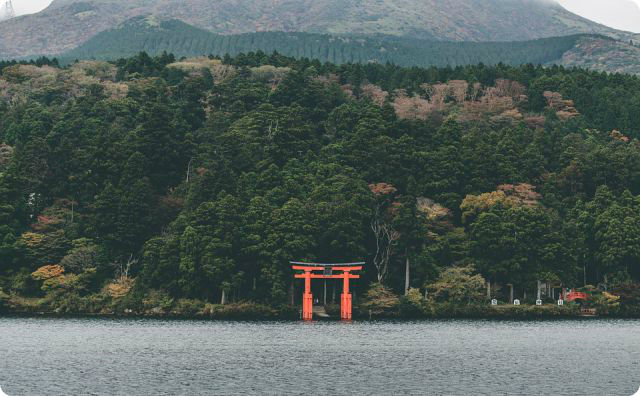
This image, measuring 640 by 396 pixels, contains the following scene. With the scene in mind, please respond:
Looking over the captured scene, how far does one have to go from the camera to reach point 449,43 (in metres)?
191

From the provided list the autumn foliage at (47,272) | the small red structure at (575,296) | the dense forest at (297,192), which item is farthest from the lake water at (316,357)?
the small red structure at (575,296)

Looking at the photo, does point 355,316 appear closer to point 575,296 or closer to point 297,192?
point 297,192

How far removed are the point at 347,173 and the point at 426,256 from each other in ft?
36.7

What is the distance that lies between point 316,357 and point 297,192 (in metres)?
30.8

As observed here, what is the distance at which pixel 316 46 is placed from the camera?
590ft

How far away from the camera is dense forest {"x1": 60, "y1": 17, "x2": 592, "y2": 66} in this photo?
173 metres

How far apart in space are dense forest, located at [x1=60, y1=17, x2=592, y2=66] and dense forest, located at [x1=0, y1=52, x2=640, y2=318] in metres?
64.9

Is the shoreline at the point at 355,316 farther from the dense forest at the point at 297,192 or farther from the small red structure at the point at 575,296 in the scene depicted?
the small red structure at the point at 575,296

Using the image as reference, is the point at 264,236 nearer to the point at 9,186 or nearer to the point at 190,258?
the point at 190,258

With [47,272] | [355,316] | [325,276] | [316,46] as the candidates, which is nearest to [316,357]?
[325,276]

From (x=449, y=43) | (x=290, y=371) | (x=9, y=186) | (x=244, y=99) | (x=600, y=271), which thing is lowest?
(x=290, y=371)

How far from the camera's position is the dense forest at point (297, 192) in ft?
240

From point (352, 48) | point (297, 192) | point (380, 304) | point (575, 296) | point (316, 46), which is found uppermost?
point (352, 48)

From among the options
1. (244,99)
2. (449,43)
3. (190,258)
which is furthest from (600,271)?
(449,43)
